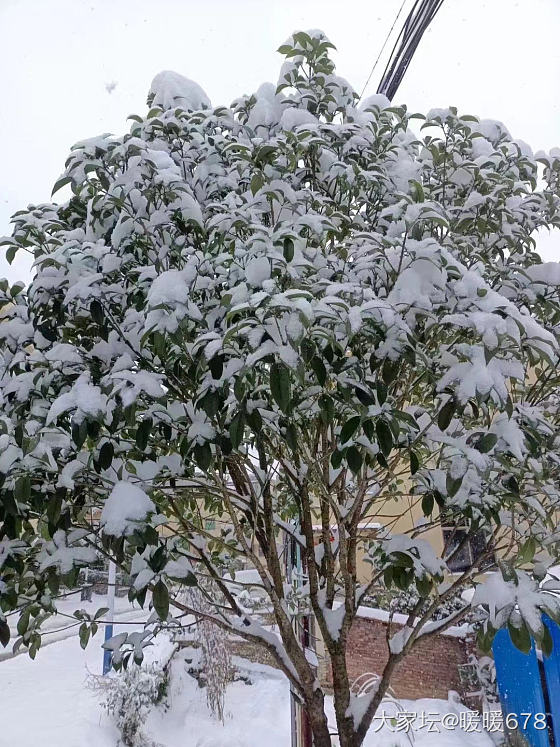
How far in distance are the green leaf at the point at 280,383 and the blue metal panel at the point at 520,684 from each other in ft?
8.92

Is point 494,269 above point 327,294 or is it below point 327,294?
above

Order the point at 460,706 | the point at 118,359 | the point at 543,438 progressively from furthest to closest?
the point at 460,706, the point at 543,438, the point at 118,359

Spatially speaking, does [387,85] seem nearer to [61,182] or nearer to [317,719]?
[61,182]

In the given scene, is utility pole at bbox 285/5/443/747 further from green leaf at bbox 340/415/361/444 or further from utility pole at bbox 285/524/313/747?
green leaf at bbox 340/415/361/444

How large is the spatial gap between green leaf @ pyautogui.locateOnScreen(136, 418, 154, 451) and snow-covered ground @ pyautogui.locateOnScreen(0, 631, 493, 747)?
11.4 ft

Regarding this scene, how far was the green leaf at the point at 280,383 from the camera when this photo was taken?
101 centimetres

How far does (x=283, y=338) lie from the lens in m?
1.04

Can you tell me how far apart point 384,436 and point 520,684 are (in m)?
2.82

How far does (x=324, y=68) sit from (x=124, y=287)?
955 mm

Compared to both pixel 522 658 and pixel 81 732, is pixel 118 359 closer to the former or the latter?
pixel 522 658

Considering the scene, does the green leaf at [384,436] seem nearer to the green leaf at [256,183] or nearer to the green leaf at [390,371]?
the green leaf at [390,371]

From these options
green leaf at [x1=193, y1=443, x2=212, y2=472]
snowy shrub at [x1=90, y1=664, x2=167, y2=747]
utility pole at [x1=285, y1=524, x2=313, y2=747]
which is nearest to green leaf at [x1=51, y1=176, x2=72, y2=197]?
green leaf at [x1=193, y1=443, x2=212, y2=472]

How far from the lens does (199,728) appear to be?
498cm

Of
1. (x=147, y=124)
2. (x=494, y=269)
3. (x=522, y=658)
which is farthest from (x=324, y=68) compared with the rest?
(x=522, y=658)
